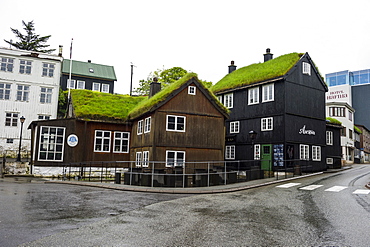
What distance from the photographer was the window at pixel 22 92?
1460 inches

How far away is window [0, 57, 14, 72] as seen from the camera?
36562 mm

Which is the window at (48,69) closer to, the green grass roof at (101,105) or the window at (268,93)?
the green grass roof at (101,105)

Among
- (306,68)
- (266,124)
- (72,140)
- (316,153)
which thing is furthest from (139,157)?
(306,68)

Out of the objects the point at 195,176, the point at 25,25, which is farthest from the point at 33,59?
the point at 195,176

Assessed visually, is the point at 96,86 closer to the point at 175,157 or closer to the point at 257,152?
the point at 257,152

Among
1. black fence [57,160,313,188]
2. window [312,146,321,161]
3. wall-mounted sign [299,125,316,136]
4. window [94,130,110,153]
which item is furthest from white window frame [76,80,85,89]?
window [312,146,321,161]

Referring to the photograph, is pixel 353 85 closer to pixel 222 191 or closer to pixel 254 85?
pixel 254 85

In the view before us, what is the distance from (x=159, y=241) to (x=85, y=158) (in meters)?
20.2

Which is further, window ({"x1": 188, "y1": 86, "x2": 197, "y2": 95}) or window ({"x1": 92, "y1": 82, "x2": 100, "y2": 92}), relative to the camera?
window ({"x1": 92, "y1": 82, "x2": 100, "y2": 92})

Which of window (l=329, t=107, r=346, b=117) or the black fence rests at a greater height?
window (l=329, t=107, r=346, b=117)

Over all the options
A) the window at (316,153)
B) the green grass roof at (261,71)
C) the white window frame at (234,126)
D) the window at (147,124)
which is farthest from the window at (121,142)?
the window at (316,153)

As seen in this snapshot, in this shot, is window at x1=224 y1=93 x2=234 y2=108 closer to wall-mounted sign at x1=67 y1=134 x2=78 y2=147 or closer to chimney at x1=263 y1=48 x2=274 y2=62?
chimney at x1=263 y1=48 x2=274 y2=62

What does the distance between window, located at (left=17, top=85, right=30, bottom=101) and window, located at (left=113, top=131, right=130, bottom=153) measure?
16.2 metres

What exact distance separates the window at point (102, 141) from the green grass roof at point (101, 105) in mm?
1233
